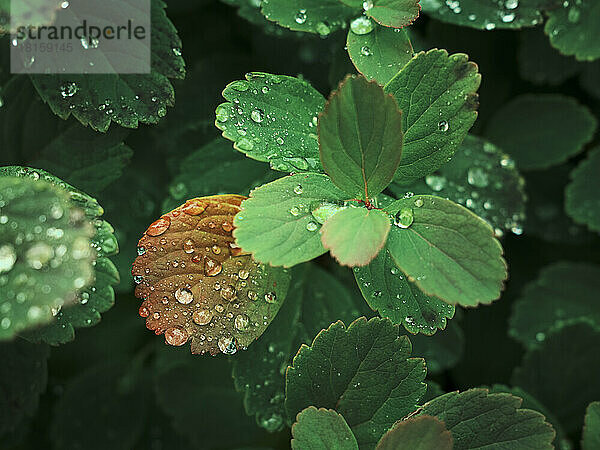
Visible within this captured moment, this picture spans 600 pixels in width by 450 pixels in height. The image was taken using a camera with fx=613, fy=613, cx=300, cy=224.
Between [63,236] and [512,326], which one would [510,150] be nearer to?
[512,326]

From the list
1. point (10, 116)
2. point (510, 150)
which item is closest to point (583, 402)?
point (510, 150)

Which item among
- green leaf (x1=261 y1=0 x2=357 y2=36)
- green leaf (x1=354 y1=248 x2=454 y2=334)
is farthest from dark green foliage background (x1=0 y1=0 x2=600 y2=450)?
green leaf (x1=354 y1=248 x2=454 y2=334)

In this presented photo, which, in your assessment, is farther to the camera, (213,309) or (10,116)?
(10,116)

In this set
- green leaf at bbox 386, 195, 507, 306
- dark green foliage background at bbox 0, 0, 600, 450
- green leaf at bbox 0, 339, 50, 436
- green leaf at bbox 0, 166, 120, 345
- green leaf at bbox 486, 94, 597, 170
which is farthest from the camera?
green leaf at bbox 486, 94, 597, 170

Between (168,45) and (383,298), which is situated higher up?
(168,45)

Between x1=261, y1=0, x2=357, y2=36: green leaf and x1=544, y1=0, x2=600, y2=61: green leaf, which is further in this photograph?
x1=544, y1=0, x2=600, y2=61: green leaf

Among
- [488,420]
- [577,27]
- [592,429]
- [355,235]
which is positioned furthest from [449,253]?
[577,27]

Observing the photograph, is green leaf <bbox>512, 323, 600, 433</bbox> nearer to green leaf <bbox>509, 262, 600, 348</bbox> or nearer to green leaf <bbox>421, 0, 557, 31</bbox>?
green leaf <bbox>509, 262, 600, 348</bbox>
